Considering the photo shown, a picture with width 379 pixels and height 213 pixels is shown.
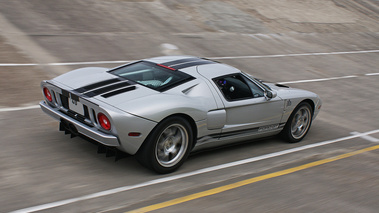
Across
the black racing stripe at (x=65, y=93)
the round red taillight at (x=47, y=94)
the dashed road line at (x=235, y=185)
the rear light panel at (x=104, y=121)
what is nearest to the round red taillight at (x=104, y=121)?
the rear light panel at (x=104, y=121)

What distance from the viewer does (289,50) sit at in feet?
52.0

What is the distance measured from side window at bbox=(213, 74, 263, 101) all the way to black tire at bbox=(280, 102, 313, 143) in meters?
0.99

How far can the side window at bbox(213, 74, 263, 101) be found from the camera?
5.78 meters

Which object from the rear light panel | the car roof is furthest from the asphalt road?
the car roof

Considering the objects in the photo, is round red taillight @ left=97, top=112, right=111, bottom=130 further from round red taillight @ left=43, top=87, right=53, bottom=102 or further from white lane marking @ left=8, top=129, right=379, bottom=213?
round red taillight @ left=43, top=87, right=53, bottom=102

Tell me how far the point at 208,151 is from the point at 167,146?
128 centimetres


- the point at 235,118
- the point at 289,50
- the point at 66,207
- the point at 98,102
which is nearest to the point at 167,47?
the point at 289,50

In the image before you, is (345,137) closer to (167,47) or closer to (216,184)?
(216,184)

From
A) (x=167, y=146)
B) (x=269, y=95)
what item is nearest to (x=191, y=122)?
(x=167, y=146)

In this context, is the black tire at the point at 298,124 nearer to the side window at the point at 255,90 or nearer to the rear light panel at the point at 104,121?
the side window at the point at 255,90

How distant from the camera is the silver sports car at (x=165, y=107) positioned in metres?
4.71

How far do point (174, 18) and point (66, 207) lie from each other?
12.8 meters

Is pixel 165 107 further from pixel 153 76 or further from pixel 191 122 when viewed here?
pixel 153 76

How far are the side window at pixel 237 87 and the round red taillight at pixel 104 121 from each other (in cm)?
172
